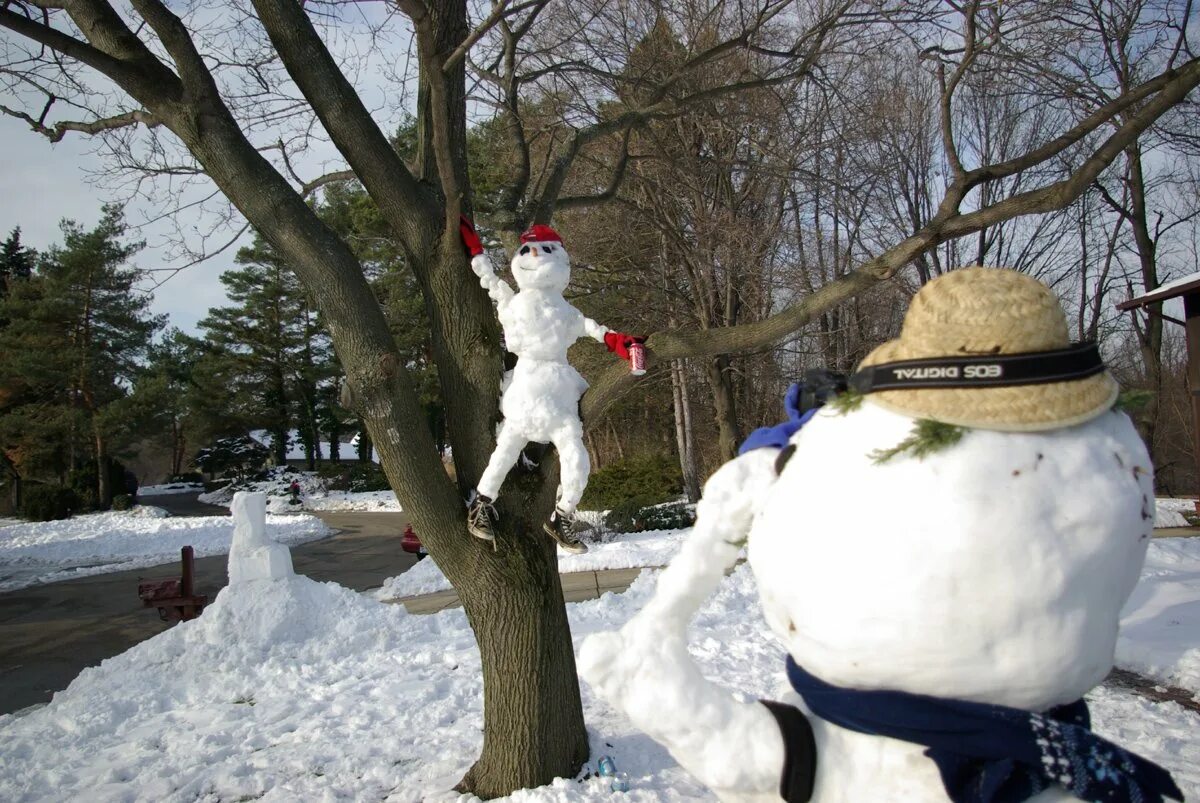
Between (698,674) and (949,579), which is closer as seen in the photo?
(949,579)

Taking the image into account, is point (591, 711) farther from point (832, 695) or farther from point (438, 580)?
point (438, 580)

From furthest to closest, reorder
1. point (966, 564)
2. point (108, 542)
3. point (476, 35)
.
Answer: point (108, 542) < point (476, 35) < point (966, 564)

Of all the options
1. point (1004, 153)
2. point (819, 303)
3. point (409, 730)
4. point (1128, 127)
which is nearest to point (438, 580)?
point (409, 730)

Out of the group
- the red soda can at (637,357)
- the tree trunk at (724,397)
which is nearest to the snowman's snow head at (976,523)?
the red soda can at (637,357)

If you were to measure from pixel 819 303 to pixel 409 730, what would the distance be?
3.59 meters

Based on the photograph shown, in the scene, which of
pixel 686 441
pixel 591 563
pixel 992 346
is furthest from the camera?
pixel 686 441

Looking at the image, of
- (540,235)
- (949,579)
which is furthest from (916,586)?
(540,235)

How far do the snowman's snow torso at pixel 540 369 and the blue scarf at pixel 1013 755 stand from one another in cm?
239

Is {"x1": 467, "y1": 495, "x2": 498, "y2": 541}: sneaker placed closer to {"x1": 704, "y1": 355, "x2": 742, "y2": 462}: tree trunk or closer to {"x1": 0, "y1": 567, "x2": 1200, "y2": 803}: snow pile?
{"x1": 0, "y1": 567, "x2": 1200, "y2": 803}: snow pile

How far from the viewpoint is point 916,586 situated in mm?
1415

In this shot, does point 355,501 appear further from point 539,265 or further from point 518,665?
point 539,265

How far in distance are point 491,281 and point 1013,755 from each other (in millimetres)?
2976

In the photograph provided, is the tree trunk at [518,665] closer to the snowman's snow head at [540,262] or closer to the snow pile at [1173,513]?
the snowman's snow head at [540,262]

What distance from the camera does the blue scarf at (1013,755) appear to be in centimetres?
142
